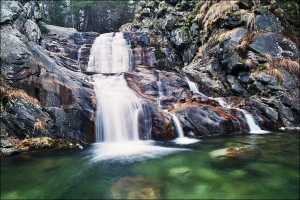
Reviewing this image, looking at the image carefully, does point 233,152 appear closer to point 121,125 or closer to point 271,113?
point 121,125

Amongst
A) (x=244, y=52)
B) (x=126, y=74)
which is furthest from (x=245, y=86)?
(x=126, y=74)

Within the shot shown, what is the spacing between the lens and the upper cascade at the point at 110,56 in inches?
717

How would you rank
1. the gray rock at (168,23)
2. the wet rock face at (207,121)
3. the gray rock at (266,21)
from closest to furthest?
the wet rock face at (207,121), the gray rock at (266,21), the gray rock at (168,23)

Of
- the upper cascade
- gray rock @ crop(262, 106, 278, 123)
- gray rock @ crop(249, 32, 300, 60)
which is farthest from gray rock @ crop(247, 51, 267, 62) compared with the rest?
the upper cascade

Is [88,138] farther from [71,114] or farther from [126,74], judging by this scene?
[126,74]

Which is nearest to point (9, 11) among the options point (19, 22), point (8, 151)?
point (19, 22)

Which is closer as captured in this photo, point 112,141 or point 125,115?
point 112,141

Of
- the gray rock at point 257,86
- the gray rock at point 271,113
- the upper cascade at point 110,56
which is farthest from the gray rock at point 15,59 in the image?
the gray rock at point 257,86

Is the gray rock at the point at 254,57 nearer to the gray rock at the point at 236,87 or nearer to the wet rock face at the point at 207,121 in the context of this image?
the gray rock at the point at 236,87

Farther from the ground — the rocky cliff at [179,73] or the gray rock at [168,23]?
the gray rock at [168,23]

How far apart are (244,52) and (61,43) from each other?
15.7 metres

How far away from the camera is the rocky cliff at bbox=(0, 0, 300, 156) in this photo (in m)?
8.23

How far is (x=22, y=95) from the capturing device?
7.88m

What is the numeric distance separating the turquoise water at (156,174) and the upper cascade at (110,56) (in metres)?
11.7
